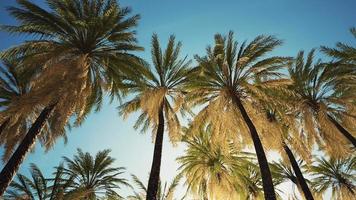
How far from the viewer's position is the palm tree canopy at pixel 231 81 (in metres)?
15.6

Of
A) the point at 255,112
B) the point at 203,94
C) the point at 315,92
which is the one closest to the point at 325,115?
the point at 315,92

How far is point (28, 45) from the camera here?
14.1 metres

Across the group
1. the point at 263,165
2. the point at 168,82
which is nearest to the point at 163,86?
the point at 168,82

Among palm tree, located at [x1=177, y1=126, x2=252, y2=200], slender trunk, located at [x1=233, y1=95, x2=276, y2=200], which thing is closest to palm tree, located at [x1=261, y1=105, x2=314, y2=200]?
slender trunk, located at [x1=233, y1=95, x2=276, y2=200]

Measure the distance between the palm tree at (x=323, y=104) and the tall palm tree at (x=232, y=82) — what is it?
7.92 ft

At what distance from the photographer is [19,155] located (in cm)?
1185

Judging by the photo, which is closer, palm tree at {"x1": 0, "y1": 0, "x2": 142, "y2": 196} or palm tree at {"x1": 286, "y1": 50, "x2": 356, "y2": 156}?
palm tree at {"x1": 0, "y1": 0, "x2": 142, "y2": 196}

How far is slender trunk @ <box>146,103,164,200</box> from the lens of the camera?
1289cm

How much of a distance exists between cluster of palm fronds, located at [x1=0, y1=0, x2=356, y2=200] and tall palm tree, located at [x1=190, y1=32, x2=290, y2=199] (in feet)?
0.18

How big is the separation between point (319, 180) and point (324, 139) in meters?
7.40

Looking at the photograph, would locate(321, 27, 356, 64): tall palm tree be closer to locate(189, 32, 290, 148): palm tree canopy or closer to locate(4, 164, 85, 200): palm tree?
locate(189, 32, 290, 148): palm tree canopy

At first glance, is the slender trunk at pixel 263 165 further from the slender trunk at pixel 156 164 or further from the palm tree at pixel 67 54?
the palm tree at pixel 67 54

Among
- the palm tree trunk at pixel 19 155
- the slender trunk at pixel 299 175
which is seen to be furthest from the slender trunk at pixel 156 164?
the slender trunk at pixel 299 175

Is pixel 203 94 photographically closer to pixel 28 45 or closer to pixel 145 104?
pixel 145 104
